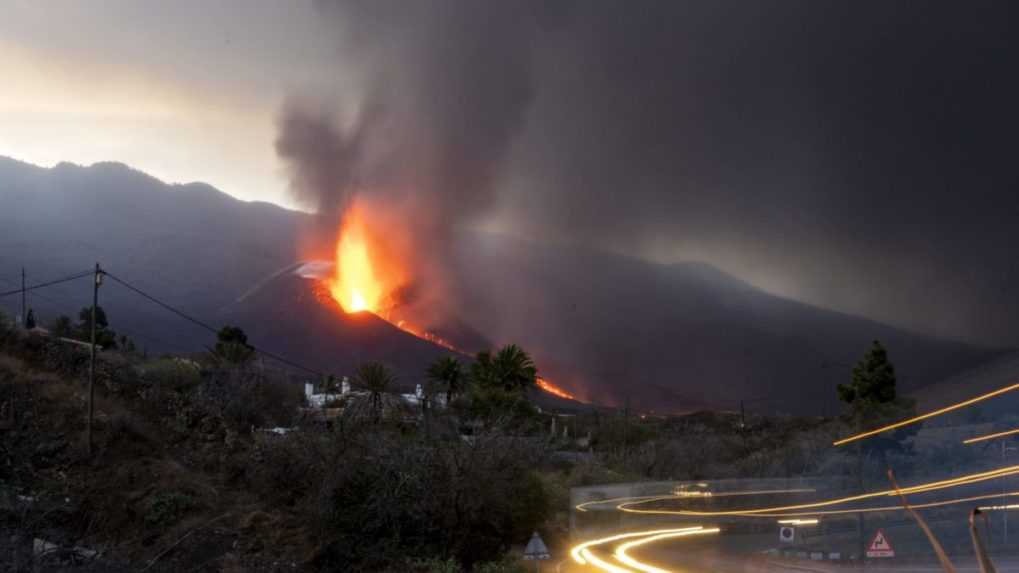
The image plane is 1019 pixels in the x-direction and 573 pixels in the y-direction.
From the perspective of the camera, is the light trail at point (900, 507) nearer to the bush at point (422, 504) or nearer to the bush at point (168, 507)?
the bush at point (422, 504)

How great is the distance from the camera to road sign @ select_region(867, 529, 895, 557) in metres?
18.0

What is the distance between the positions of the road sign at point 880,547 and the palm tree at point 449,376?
6223 centimetres

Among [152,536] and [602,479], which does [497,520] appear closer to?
[152,536]

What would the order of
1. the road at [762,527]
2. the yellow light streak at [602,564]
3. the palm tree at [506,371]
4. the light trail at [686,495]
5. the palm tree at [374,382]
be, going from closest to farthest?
the road at [762,527] → the yellow light streak at [602,564] → the light trail at [686,495] → the palm tree at [374,382] → the palm tree at [506,371]

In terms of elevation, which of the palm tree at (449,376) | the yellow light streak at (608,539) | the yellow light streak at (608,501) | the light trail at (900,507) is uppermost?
the palm tree at (449,376)

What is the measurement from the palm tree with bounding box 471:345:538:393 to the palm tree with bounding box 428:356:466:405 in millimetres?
1439

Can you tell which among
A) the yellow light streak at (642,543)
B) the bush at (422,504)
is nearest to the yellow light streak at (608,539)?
the yellow light streak at (642,543)

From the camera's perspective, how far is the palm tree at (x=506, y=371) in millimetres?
79125

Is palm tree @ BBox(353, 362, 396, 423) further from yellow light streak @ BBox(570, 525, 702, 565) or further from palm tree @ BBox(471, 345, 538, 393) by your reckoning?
palm tree @ BBox(471, 345, 538, 393)

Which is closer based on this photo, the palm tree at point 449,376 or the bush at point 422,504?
the bush at point 422,504

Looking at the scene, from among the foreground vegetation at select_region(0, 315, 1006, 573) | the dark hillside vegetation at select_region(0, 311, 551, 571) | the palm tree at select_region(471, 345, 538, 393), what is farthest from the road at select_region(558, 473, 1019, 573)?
the palm tree at select_region(471, 345, 538, 393)

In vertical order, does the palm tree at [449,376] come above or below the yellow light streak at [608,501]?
above

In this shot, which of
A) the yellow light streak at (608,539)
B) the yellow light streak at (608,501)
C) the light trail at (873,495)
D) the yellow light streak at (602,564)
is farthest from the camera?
the yellow light streak at (608,501)

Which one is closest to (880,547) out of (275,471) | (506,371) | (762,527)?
(762,527)
